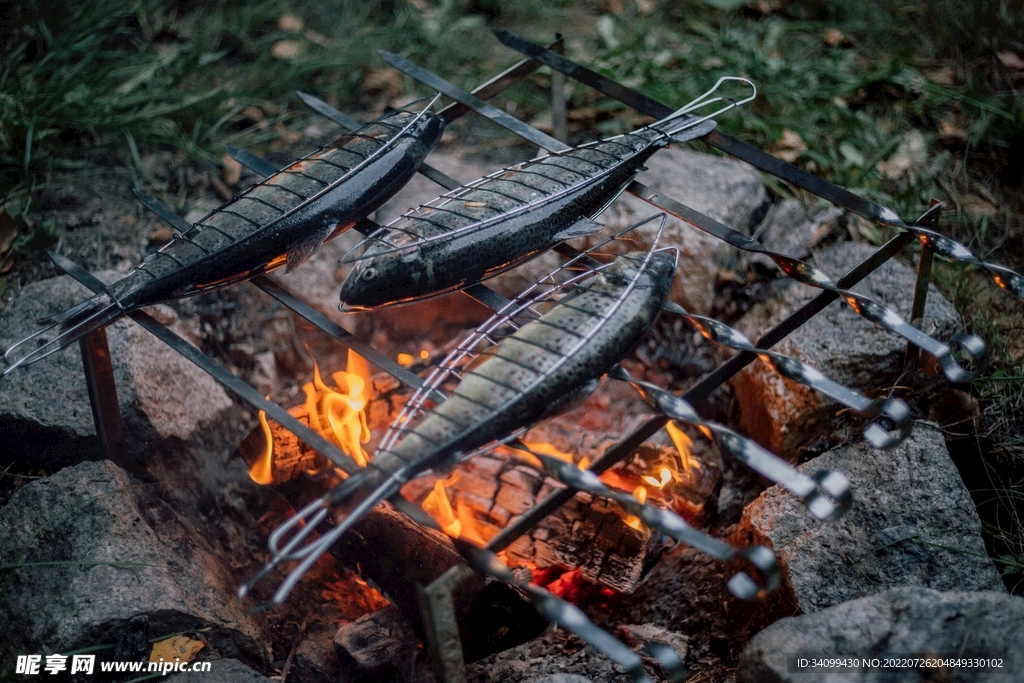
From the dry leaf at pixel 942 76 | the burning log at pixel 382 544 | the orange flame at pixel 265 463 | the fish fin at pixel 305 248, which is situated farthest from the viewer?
the dry leaf at pixel 942 76

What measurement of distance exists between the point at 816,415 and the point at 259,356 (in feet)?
8.02

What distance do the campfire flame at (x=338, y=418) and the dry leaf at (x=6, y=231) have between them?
1.69 m

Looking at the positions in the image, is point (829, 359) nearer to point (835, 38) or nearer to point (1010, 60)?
point (1010, 60)

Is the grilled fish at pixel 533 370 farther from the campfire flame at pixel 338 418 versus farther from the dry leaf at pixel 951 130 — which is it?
the dry leaf at pixel 951 130

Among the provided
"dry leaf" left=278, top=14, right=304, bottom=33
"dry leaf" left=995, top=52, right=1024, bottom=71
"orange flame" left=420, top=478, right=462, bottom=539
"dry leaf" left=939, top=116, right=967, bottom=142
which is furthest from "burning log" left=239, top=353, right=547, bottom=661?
"dry leaf" left=995, top=52, right=1024, bottom=71

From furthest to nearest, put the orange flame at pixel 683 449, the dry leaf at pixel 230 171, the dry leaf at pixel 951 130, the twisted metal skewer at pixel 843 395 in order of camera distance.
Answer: the dry leaf at pixel 951 130 < the dry leaf at pixel 230 171 < the orange flame at pixel 683 449 < the twisted metal skewer at pixel 843 395

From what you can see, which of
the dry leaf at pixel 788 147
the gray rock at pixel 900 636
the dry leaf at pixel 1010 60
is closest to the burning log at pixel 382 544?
the gray rock at pixel 900 636

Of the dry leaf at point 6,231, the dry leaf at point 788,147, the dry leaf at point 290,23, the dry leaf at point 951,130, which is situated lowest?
the dry leaf at point 951,130

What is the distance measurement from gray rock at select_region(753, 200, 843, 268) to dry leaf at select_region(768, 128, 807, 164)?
50cm

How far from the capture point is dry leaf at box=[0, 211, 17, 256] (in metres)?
3.47

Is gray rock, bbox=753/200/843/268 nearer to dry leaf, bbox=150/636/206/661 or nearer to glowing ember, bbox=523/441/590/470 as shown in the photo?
glowing ember, bbox=523/441/590/470

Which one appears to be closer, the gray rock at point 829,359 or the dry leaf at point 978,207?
the gray rock at point 829,359

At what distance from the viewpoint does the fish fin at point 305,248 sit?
2584mm

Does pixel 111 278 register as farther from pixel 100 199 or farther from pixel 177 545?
pixel 177 545
